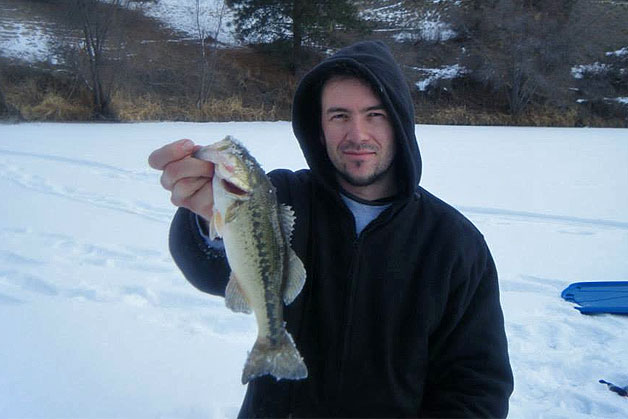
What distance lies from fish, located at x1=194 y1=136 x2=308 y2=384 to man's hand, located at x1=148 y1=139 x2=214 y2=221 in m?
0.04

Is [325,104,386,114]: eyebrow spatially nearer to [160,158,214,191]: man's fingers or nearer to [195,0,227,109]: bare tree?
[160,158,214,191]: man's fingers

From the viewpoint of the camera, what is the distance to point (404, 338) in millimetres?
2121

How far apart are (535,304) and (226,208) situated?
359cm

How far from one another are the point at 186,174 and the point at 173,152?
0.32 feet

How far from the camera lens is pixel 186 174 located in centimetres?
188

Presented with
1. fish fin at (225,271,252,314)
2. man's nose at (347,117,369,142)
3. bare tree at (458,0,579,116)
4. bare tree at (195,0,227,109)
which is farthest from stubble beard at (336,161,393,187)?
bare tree at (458,0,579,116)

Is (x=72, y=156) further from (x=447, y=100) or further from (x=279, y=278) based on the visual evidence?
(x=447, y=100)

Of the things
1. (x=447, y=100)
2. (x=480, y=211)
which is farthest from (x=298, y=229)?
(x=447, y=100)

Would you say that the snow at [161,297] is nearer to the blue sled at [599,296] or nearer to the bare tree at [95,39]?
the blue sled at [599,296]

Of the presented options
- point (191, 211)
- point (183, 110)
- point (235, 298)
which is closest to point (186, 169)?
point (191, 211)

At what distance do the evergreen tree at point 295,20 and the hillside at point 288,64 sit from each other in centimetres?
58

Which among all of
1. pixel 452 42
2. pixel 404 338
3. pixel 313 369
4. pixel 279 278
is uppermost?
pixel 452 42

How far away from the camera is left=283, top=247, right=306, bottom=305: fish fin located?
6.19 ft

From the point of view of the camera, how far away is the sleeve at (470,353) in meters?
2.06
